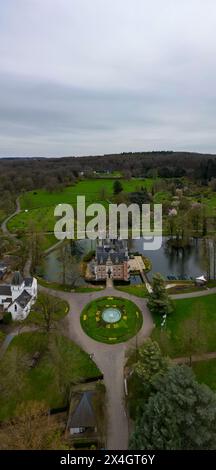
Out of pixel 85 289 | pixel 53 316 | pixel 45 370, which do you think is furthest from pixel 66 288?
pixel 45 370

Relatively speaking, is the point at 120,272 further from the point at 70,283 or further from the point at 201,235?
the point at 201,235

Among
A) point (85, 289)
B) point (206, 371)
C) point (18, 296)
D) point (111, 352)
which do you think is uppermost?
point (18, 296)

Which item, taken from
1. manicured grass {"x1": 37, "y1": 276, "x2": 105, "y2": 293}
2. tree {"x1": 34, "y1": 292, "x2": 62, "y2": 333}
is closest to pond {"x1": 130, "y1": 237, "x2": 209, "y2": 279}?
manicured grass {"x1": 37, "y1": 276, "x2": 105, "y2": 293}

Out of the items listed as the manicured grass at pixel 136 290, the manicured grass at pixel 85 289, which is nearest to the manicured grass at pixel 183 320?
the manicured grass at pixel 136 290

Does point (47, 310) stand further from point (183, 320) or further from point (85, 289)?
point (183, 320)

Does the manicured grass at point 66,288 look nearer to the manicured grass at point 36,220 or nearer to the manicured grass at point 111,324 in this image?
the manicured grass at point 111,324

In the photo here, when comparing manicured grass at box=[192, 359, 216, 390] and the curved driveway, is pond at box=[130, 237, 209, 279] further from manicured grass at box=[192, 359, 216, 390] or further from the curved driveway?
manicured grass at box=[192, 359, 216, 390]
